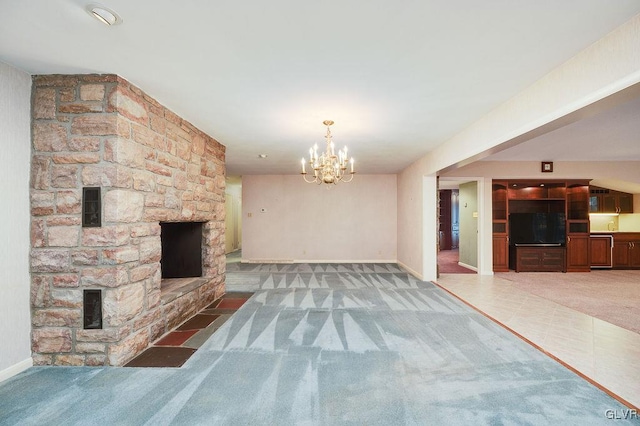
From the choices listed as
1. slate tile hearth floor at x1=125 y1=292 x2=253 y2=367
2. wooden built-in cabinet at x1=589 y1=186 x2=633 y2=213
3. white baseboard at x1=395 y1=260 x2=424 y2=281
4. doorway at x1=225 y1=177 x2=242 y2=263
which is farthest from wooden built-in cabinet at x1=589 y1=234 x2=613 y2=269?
doorway at x1=225 y1=177 x2=242 y2=263

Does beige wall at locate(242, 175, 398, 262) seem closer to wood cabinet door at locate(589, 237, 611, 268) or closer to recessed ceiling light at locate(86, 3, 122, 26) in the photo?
wood cabinet door at locate(589, 237, 611, 268)

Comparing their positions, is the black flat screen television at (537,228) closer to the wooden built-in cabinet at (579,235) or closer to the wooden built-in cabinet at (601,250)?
the wooden built-in cabinet at (579,235)

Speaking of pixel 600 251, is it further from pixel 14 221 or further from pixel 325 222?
pixel 14 221

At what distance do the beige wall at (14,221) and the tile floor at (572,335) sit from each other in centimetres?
461

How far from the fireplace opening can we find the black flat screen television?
7109mm

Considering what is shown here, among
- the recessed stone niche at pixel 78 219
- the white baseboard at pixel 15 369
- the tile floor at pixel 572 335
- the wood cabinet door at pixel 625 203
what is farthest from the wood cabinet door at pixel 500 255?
the white baseboard at pixel 15 369

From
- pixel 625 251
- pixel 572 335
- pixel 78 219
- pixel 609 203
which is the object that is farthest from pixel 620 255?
pixel 78 219

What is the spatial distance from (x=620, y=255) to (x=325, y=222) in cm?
723

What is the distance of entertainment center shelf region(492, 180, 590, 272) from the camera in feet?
22.6

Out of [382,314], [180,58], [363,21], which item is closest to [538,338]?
[382,314]

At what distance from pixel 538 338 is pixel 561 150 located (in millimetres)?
4148

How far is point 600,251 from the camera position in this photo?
7.08m

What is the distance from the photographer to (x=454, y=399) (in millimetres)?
2090

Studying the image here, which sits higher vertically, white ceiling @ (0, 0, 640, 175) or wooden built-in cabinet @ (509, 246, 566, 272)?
white ceiling @ (0, 0, 640, 175)
